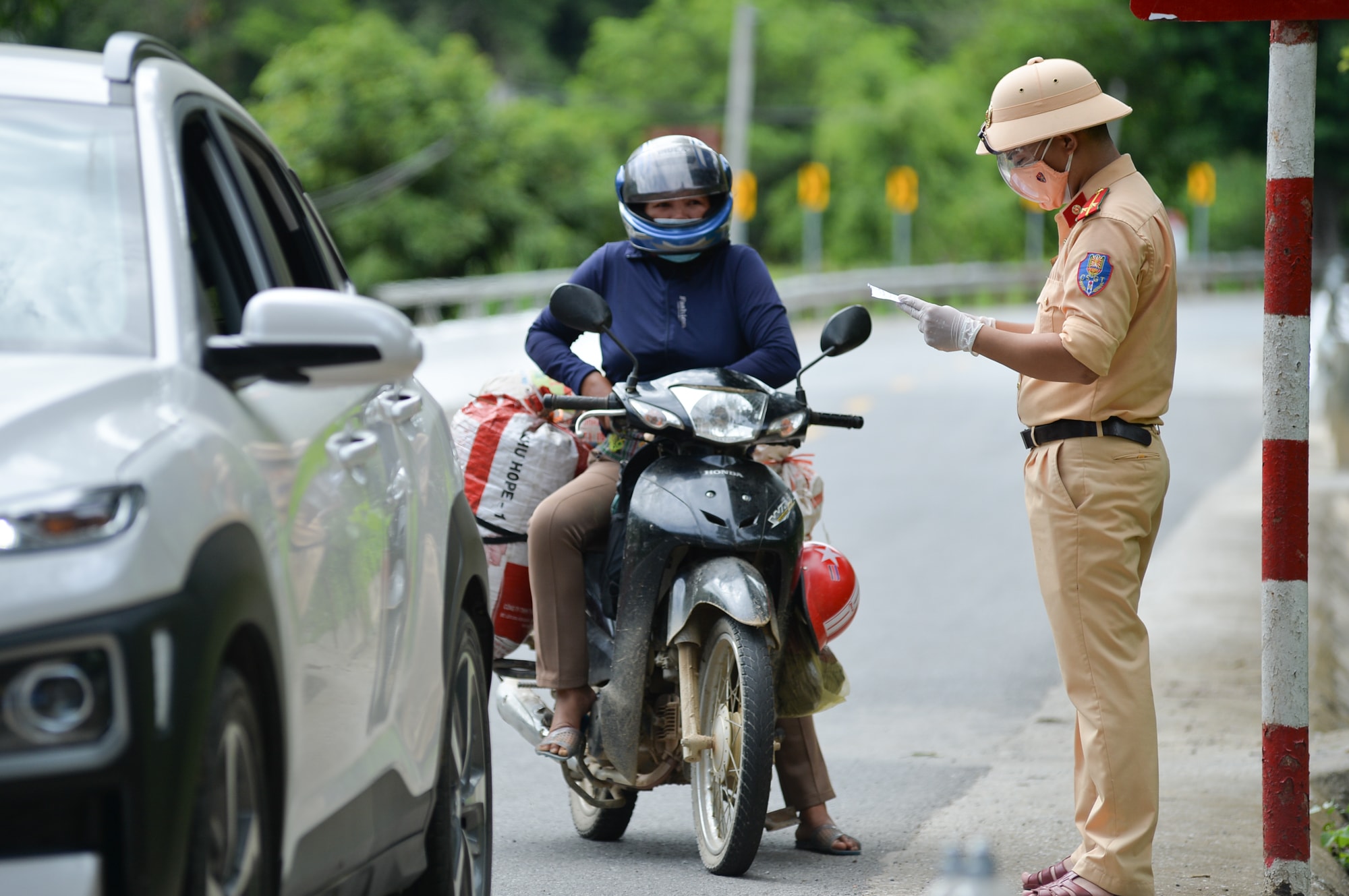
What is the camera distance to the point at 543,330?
6125mm

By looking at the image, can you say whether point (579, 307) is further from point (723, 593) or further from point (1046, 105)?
point (1046, 105)

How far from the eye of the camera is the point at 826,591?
224 inches

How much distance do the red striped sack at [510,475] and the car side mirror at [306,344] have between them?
276 cm

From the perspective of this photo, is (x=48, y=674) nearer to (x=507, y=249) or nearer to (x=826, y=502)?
(x=826, y=502)

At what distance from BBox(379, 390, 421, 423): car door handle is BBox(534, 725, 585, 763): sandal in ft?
5.26

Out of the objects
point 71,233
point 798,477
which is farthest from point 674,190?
point 71,233

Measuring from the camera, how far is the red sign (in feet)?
15.8

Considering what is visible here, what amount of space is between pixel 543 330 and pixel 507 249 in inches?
1433

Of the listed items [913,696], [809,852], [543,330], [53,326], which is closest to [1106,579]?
[809,852]

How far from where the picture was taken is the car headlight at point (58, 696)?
2.47 metres

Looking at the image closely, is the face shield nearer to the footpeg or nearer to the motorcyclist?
the motorcyclist

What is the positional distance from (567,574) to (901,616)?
20.6ft

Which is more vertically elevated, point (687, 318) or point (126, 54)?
point (126, 54)

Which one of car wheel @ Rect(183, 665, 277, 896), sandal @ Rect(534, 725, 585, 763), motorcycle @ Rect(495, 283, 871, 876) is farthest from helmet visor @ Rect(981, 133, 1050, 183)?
car wheel @ Rect(183, 665, 277, 896)
